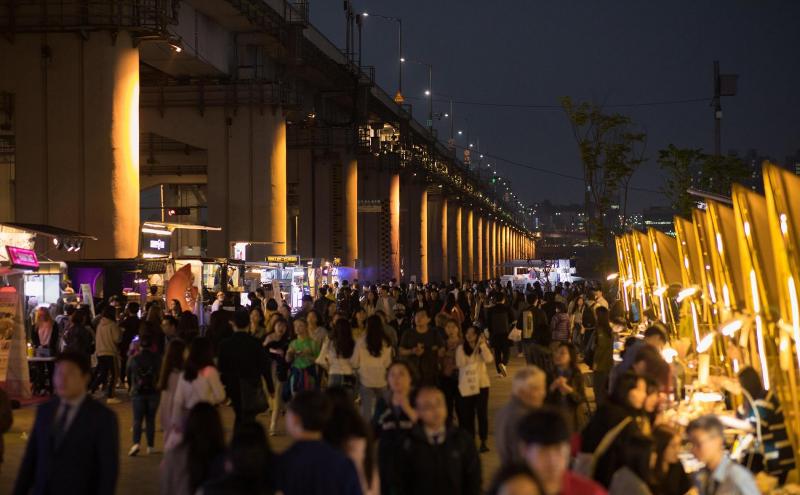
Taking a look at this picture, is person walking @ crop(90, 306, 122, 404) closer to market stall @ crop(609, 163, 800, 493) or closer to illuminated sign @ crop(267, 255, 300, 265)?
market stall @ crop(609, 163, 800, 493)

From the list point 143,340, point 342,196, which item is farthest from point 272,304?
point 342,196

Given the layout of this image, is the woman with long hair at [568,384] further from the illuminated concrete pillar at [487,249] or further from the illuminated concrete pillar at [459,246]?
the illuminated concrete pillar at [487,249]

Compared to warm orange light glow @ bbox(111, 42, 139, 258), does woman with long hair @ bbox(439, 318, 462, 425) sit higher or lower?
lower

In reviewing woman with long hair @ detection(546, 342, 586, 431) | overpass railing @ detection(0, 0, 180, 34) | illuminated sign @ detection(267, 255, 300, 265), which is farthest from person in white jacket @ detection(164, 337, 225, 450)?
illuminated sign @ detection(267, 255, 300, 265)

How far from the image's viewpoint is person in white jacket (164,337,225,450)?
9281 mm

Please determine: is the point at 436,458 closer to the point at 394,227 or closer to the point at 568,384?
the point at 568,384

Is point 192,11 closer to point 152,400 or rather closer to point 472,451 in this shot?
point 152,400

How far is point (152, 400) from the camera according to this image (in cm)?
1318

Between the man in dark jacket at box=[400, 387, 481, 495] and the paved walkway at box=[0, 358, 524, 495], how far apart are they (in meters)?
4.89

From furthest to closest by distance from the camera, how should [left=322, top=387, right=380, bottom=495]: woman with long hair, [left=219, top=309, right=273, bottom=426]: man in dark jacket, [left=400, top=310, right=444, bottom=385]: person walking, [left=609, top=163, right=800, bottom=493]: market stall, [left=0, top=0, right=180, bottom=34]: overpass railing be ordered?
[left=0, top=0, right=180, bottom=34]: overpass railing, [left=400, top=310, right=444, bottom=385]: person walking, [left=219, top=309, right=273, bottom=426]: man in dark jacket, [left=609, top=163, right=800, bottom=493]: market stall, [left=322, top=387, right=380, bottom=495]: woman with long hair

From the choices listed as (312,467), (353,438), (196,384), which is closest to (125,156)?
(196,384)

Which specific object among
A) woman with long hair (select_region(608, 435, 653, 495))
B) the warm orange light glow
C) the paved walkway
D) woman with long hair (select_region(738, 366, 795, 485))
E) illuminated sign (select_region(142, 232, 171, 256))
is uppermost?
the warm orange light glow

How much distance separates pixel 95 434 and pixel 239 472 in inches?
58.4

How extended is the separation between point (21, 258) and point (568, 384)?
449 inches
